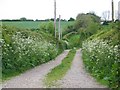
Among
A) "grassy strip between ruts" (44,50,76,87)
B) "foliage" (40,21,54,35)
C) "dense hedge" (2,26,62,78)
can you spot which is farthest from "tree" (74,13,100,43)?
"grassy strip between ruts" (44,50,76,87)

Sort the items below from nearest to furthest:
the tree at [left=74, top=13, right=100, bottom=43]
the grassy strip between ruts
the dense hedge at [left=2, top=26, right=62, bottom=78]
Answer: the grassy strip between ruts → the dense hedge at [left=2, top=26, right=62, bottom=78] → the tree at [left=74, top=13, right=100, bottom=43]

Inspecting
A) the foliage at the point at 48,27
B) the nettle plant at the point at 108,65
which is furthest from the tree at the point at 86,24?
the nettle plant at the point at 108,65

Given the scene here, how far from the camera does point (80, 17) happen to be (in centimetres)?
5119

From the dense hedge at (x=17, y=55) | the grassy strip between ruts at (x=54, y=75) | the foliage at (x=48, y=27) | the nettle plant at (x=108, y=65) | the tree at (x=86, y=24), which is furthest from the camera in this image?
the foliage at (x=48, y=27)

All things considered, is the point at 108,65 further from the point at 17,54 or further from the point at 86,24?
the point at 86,24

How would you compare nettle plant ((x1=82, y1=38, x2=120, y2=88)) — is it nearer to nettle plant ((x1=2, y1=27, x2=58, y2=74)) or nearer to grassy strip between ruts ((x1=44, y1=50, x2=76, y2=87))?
grassy strip between ruts ((x1=44, y1=50, x2=76, y2=87))

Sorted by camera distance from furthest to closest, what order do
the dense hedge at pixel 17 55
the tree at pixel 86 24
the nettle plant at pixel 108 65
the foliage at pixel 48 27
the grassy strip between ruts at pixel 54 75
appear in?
1. the foliage at pixel 48 27
2. the tree at pixel 86 24
3. the dense hedge at pixel 17 55
4. the grassy strip between ruts at pixel 54 75
5. the nettle plant at pixel 108 65

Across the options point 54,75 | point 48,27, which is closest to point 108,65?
point 54,75

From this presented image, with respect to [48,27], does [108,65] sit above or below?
below

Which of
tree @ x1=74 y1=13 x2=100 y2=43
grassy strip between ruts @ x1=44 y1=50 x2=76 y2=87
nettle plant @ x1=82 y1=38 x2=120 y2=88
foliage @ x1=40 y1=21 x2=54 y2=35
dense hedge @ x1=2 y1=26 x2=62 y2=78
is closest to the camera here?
nettle plant @ x1=82 y1=38 x2=120 y2=88

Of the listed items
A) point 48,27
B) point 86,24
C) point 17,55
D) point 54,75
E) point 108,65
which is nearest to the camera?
point 108,65

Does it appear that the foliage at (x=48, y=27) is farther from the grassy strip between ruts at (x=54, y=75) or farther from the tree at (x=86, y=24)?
the grassy strip between ruts at (x=54, y=75)

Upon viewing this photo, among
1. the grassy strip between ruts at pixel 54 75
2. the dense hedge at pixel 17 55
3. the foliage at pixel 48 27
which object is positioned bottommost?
the grassy strip between ruts at pixel 54 75

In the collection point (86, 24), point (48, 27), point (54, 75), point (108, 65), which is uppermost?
point (86, 24)
